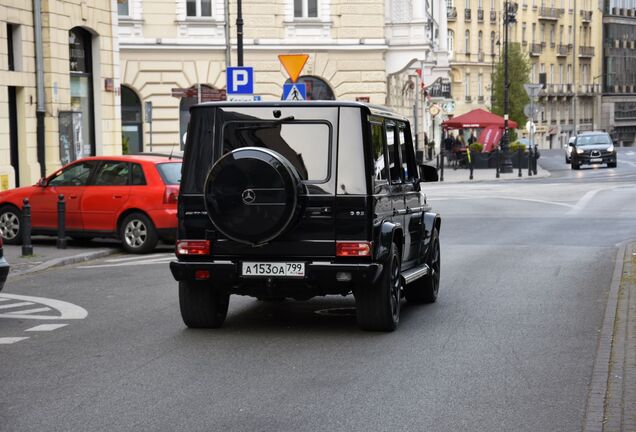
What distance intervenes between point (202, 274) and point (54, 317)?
213cm

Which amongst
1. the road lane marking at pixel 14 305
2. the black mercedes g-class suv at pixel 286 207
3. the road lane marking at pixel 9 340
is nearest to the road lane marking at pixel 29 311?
the road lane marking at pixel 14 305

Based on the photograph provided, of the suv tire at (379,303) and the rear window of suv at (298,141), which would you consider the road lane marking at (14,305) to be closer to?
the rear window of suv at (298,141)

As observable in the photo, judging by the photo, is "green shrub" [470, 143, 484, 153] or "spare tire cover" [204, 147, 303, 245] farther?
"green shrub" [470, 143, 484, 153]

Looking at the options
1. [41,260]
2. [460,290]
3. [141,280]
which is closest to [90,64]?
[41,260]

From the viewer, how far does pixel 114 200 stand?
18938 mm

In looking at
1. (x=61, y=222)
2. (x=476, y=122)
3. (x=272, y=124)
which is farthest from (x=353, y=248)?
(x=476, y=122)

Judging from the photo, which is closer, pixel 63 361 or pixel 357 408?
pixel 357 408

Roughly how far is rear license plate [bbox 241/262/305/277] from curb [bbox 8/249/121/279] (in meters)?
6.44

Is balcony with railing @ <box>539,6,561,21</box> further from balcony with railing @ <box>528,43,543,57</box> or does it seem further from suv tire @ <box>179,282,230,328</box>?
suv tire @ <box>179,282,230,328</box>

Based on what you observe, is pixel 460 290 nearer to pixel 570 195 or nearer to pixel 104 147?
pixel 104 147

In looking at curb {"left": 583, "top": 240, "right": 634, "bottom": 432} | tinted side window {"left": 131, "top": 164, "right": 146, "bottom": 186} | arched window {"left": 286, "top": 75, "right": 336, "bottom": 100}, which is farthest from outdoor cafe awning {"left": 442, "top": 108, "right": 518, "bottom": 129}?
curb {"left": 583, "top": 240, "right": 634, "bottom": 432}

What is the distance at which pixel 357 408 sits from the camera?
7.59 m

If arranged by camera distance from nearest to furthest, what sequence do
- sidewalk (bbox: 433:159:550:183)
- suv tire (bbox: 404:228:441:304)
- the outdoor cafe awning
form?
1. suv tire (bbox: 404:228:441:304)
2. sidewalk (bbox: 433:159:550:183)
3. the outdoor cafe awning

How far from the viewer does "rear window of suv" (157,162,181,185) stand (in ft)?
61.6
